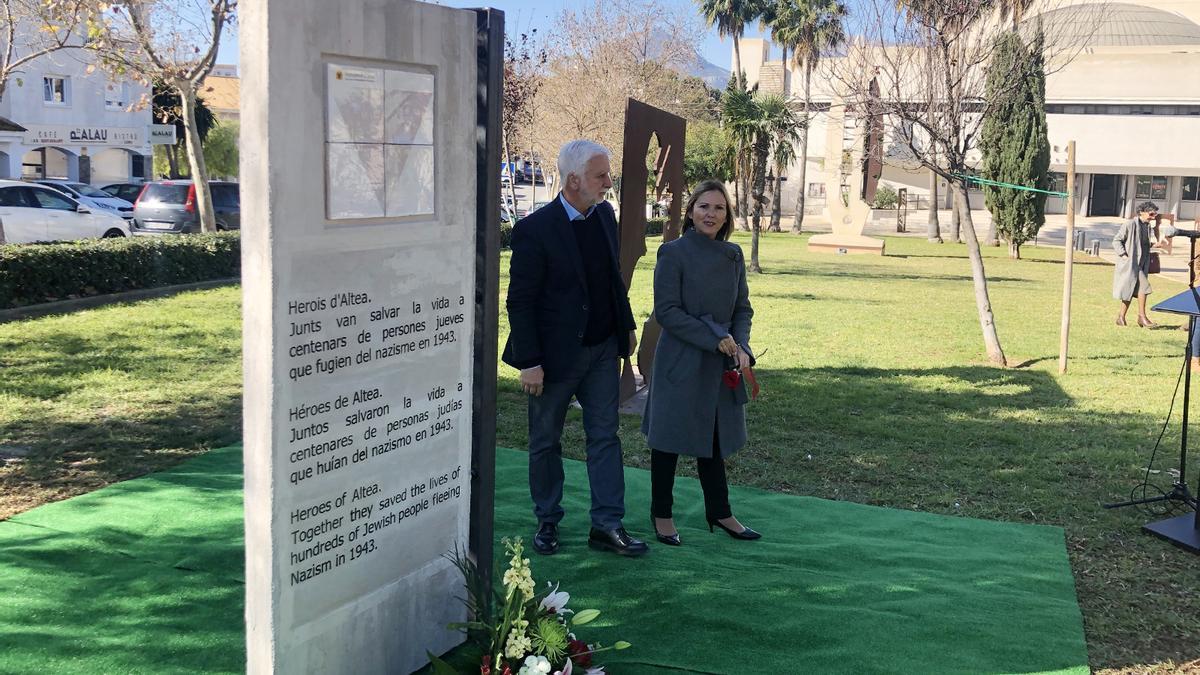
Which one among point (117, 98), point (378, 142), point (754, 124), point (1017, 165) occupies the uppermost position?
point (117, 98)

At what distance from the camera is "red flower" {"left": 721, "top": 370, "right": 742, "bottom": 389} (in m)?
4.87

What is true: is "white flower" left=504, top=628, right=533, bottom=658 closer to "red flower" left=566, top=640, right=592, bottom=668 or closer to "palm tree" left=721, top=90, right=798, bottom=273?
"red flower" left=566, top=640, right=592, bottom=668

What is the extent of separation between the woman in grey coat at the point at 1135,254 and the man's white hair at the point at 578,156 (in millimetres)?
11736

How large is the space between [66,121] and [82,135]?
78 centimetres

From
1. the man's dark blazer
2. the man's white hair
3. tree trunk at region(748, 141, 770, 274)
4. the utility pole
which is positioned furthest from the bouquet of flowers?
tree trunk at region(748, 141, 770, 274)

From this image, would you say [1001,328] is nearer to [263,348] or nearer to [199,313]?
[199,313]

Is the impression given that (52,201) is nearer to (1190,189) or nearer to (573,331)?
(573,331)

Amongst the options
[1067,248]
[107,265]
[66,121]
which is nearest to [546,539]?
[1067,248]

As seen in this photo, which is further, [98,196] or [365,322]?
[98,196]

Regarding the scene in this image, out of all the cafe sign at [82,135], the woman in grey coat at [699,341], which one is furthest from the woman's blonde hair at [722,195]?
the cafe sign at [82,135]

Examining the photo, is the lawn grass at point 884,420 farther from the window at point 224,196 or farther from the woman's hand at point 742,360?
the window at point 224,196

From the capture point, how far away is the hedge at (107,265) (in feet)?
40.4

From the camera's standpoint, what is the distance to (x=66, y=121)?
4153 centimetres

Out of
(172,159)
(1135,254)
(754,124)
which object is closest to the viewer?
(1135,254)
